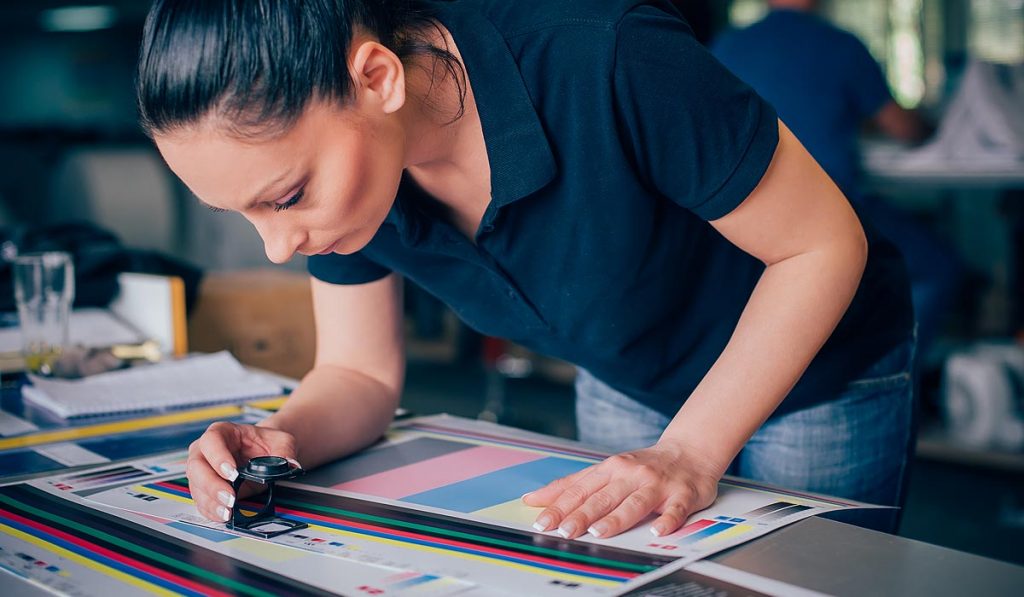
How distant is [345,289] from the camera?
3.80 feet

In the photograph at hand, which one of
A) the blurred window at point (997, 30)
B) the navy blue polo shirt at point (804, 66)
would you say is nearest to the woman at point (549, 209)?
the navy blue polo shirt at point (804, 66)

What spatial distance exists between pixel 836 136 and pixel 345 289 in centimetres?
186

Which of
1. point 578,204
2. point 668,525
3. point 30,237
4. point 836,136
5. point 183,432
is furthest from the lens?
point 836,136

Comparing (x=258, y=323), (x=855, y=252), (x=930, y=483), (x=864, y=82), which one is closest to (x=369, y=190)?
(x=855, y=252)

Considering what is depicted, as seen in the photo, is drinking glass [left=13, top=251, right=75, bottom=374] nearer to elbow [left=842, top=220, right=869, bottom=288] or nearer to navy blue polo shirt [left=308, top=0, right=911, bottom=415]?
navy blue polo shirt [left=308, top=0, right=911, bottom=415]

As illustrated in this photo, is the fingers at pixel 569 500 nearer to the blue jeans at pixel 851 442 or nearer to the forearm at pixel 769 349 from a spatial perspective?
the forearm at pixel 769 349

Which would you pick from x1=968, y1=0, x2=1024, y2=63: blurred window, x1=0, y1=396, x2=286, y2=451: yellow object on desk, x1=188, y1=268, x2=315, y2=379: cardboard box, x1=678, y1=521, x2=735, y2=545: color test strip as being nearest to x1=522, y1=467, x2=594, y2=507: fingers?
x1=678, y1=521, x2=735, y2=545: color test strip

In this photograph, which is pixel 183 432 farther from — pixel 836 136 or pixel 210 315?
pixel 836 136

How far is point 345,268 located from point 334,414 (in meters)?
0.16

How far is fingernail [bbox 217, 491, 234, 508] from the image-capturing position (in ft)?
2.88

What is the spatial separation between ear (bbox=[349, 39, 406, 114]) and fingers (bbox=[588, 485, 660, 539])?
374 millimetres

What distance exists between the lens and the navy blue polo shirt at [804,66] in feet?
8.32

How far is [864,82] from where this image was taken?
2.62 m

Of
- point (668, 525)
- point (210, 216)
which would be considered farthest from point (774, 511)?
point (210, 216)
